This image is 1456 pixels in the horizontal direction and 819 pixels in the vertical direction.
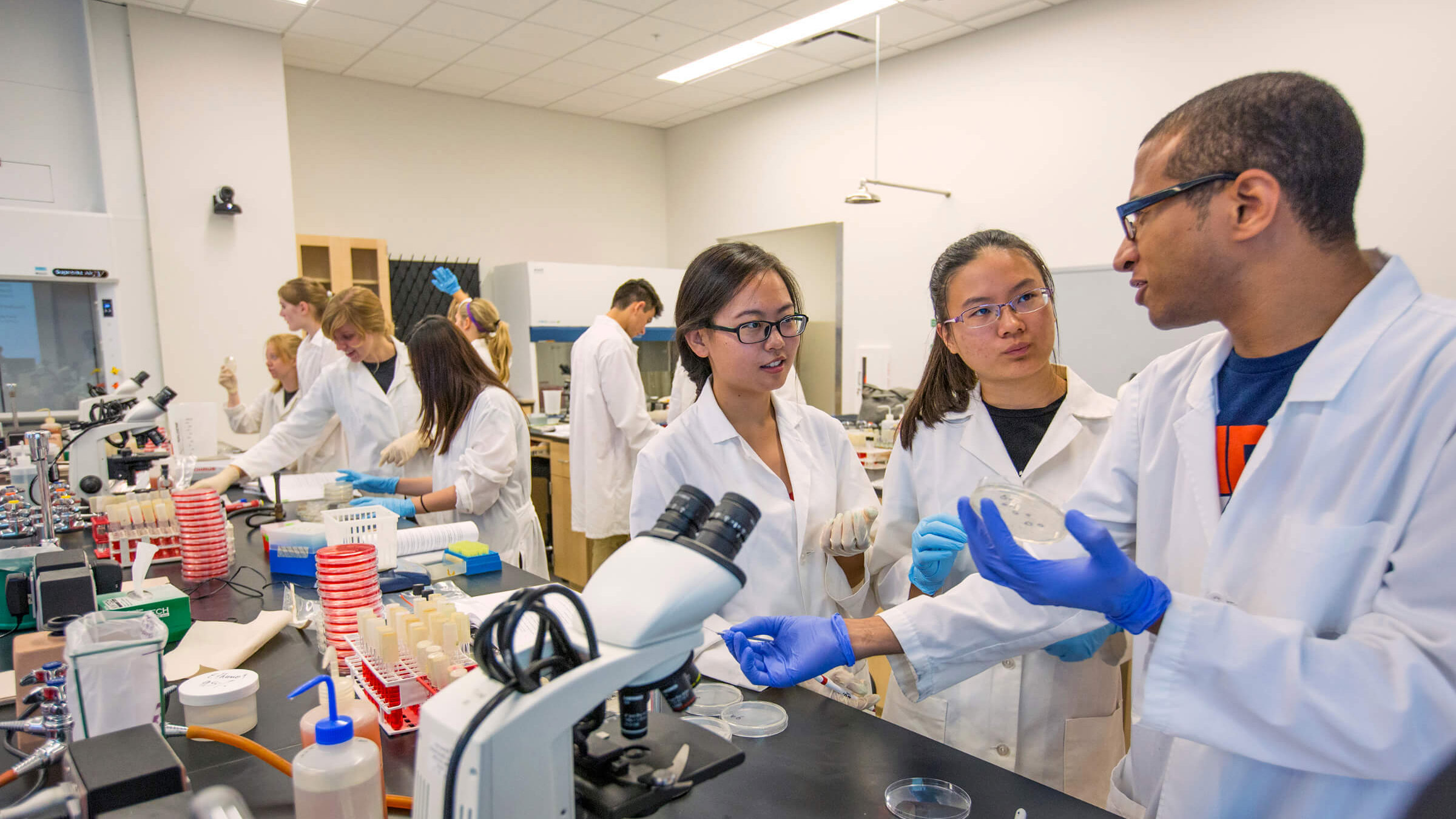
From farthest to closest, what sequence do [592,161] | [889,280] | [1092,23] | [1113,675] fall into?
[592,161] < [889,280] < [1092,23] < [1113,675]

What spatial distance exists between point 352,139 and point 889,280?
13.8 feet

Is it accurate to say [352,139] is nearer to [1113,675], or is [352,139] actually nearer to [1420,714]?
[1113,675]

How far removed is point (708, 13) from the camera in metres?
4.71

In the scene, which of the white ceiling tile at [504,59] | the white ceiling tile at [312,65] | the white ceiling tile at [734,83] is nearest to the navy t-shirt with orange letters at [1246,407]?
the white ceiling tile at [504,59]

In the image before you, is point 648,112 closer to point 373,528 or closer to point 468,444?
point 468,444

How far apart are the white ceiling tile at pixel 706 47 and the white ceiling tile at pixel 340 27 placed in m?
1.88

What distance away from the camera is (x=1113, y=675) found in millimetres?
1553

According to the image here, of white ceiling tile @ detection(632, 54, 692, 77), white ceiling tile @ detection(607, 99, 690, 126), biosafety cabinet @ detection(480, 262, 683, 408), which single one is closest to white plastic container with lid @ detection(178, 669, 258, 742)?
biosafety cabinet @ detection(480, 262, 683, 408)

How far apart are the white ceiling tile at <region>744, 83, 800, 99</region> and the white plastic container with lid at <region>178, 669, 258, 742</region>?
234 inches

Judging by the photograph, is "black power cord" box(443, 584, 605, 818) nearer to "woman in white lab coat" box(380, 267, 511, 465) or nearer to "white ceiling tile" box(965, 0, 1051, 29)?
"woman in white lab coat" box(380, 267, 511, 465)

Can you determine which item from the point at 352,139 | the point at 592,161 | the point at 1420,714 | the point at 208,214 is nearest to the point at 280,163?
the point at 208,214

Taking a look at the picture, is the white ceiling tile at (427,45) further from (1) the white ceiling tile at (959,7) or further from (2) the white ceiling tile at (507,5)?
(1) the white ceiling tile at (959,7)

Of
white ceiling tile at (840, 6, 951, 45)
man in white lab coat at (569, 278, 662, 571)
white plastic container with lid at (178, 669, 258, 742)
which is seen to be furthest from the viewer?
white ceiling tile at (840, 6, 951, 45)

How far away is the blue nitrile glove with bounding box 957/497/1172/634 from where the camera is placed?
0.93 metres
